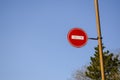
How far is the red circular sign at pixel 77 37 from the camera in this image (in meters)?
7.36

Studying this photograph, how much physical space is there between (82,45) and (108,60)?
29.2 metres

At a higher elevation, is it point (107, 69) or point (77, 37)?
point (77, 37)

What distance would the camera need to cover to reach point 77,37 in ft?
24.4

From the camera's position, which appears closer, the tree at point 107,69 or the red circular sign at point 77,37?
the red circular sign at point 77,37

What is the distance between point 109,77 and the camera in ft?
117

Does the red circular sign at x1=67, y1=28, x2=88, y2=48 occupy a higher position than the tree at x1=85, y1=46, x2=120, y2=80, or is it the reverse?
the red circular sign at x1=67, y1=28, x2=88, y2=48

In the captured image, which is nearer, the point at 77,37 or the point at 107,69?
the point at 77,37

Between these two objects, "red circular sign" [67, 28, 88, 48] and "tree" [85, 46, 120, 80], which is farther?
"tree" [85, 46, 120, 80]

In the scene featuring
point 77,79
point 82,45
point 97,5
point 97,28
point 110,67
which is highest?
point 97,5

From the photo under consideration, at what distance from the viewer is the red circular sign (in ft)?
24.1

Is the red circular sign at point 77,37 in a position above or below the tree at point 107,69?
→ above

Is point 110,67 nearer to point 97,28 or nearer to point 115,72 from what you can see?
point 115,72

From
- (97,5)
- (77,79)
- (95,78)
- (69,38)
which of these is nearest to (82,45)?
(69,38)

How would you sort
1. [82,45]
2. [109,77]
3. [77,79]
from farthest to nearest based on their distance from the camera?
[77,79] → [109,77] → [82,45]
